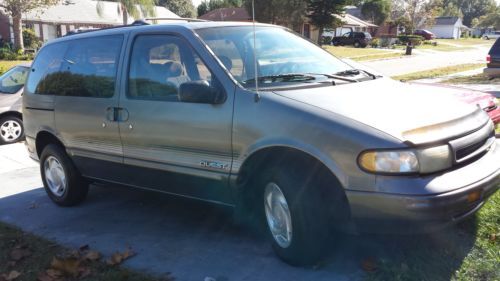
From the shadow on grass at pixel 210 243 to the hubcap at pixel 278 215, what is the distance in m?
0.21

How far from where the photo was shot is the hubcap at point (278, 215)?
3800mm

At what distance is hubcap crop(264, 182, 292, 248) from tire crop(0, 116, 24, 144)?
24.8 ft

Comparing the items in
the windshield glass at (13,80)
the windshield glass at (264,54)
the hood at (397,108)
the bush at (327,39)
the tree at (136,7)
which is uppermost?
the tree at (136,7)

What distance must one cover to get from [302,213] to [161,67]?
185 centimetres

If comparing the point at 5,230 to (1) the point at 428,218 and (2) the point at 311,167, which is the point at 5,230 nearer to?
(2) the point at 311,167

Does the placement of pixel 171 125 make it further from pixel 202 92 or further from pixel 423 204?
pixel 423 204

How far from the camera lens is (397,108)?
3.57 metres

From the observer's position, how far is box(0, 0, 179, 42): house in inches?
1635

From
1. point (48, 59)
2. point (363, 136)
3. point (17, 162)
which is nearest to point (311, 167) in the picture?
point (363, 136)

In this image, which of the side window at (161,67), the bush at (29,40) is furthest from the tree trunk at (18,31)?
the side window at (161,67)

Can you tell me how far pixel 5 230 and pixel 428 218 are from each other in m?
4.00

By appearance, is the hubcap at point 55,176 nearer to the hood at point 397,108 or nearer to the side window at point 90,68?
the side window at point 90,68

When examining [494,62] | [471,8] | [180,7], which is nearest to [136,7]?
[494,62]

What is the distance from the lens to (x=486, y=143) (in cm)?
389
